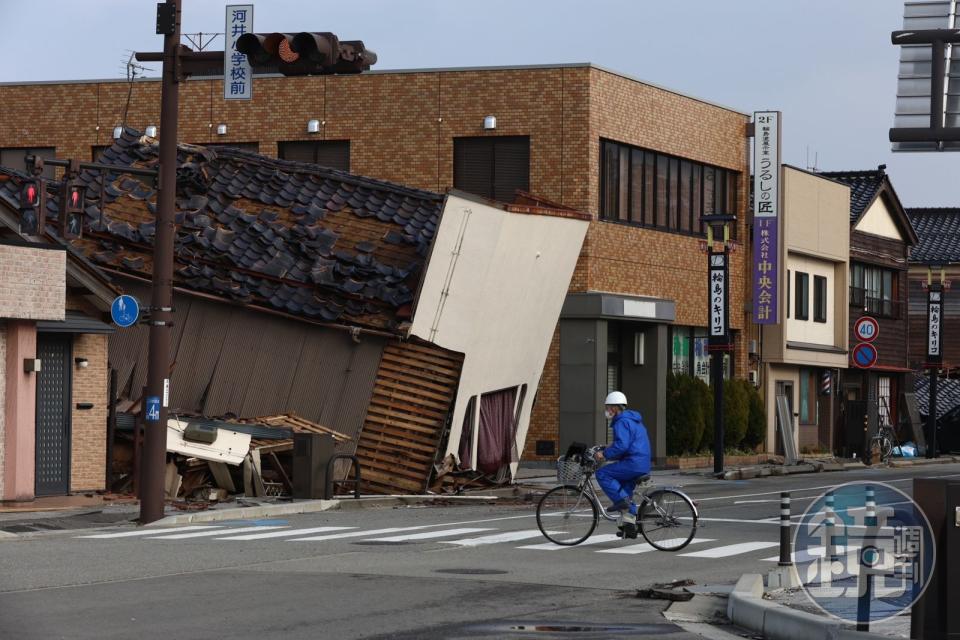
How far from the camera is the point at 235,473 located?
27328mm

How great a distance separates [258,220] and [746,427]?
20.0m

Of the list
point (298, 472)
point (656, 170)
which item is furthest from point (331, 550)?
point (656, 170)

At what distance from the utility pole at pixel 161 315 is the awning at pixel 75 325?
3857 mm

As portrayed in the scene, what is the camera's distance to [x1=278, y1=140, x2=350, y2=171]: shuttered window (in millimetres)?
42969

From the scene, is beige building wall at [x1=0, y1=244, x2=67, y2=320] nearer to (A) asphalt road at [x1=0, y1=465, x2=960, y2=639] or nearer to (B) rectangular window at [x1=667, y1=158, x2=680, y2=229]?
(A) asphalt road at [x1=0, y1=465, x2=960, y2=639]

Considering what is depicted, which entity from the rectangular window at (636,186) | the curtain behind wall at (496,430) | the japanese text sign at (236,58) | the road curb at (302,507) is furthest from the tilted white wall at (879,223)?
the japanese text sign at (236,58)

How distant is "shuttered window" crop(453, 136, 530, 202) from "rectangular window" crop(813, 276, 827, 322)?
16.4m

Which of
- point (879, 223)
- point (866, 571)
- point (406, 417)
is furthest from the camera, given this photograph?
point (879, 223)

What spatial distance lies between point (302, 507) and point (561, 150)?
17604mm

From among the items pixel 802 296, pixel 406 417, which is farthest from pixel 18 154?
pixel 802 296

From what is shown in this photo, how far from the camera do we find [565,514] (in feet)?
62.9

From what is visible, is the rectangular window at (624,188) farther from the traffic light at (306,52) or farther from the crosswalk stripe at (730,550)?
the traffic light at (306,52)

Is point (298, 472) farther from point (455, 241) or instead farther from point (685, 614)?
point (685, 614)

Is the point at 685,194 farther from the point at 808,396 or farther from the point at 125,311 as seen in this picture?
Result: the point at 125,311
